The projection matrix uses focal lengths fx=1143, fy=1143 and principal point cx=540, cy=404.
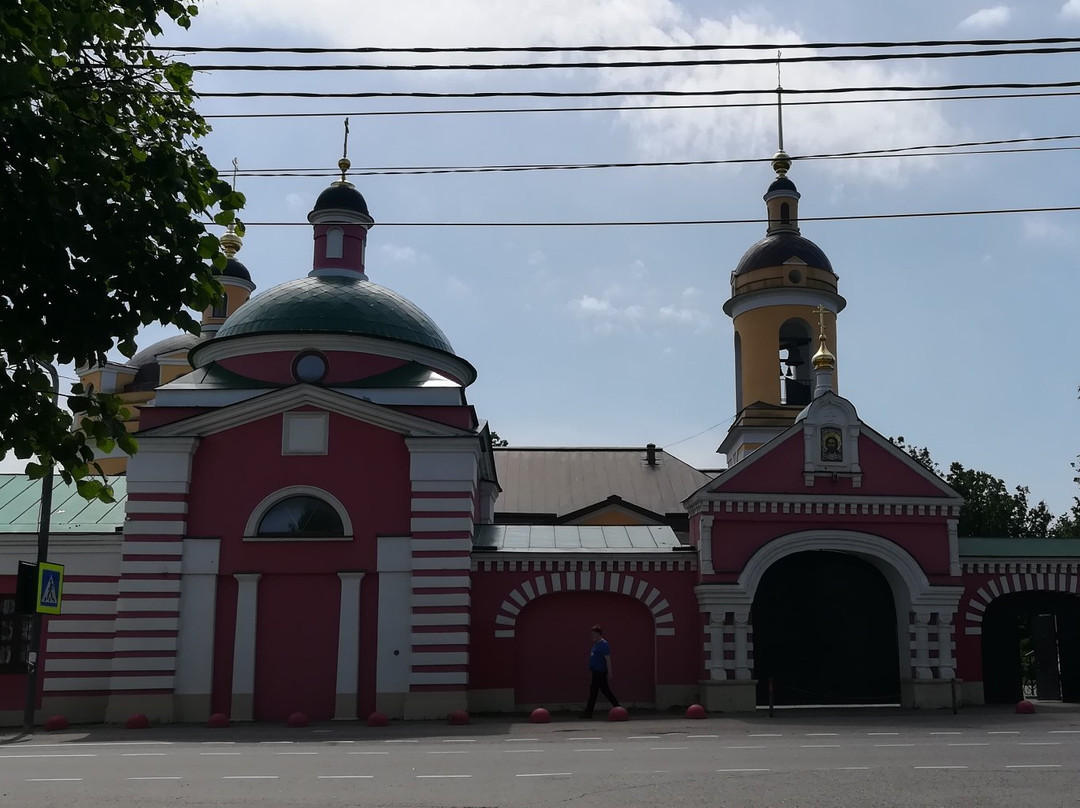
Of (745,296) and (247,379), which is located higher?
(745,296)

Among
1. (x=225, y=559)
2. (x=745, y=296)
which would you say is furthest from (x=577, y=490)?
(x=225, y=559)

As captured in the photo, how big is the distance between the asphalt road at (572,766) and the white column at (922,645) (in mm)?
3380

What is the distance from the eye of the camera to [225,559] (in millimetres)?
22297

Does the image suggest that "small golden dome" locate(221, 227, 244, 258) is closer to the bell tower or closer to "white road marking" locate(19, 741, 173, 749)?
the bell tower

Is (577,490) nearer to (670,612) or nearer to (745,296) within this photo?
(745,296)

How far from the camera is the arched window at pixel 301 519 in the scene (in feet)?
73.7

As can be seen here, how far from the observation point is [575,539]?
947 inches

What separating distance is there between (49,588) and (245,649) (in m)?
3.97

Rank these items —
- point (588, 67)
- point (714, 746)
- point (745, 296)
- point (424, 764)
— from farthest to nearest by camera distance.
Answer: point (745, 296) → point (714, 746) → point (424, 764) → point (588, 67)

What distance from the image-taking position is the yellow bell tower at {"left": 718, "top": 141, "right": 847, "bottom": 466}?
103ft

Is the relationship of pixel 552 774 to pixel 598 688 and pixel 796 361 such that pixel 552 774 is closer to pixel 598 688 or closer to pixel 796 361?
pixel 598 688

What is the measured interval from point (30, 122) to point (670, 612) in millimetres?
17550

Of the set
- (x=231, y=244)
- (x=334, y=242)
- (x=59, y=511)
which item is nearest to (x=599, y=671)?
(x=59, y=511)

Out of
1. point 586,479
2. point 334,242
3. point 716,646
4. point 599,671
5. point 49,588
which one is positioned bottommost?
point 599,671
